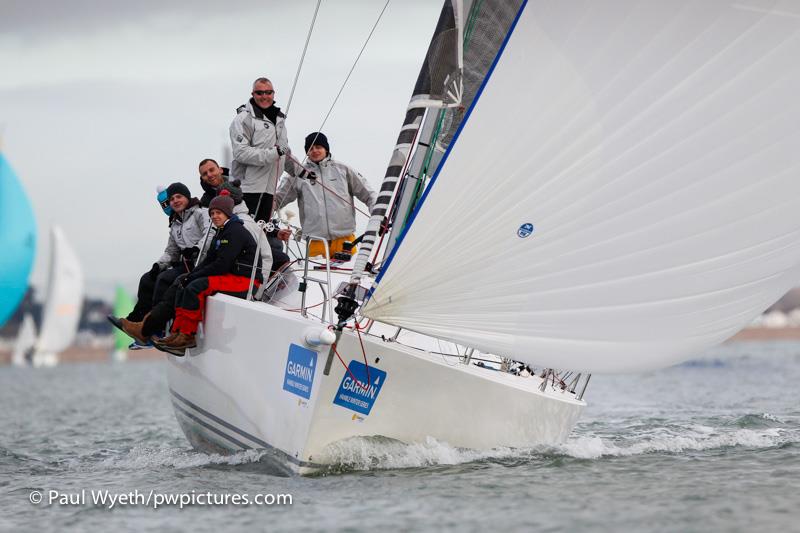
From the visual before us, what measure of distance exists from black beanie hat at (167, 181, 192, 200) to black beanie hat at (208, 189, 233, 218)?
122 cm

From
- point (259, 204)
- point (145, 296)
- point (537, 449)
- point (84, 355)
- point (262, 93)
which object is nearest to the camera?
point (537, 449)

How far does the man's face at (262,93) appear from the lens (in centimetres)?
851

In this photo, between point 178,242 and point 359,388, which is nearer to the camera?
point 359,388

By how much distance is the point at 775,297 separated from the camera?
745 centimetres

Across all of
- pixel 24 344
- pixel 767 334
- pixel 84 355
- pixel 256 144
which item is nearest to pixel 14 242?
pixel 256 144

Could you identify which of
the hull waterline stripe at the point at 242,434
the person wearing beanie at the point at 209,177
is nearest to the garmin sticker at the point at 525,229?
the hull waterline stripe at the point at 242,434

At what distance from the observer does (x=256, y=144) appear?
8.59 meters

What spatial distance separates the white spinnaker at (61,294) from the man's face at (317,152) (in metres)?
42.4

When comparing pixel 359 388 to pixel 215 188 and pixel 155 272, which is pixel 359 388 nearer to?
pixel 215 188

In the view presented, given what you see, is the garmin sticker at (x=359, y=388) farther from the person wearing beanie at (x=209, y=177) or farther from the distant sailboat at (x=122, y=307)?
the distant sailboat at (x=122, y=307)

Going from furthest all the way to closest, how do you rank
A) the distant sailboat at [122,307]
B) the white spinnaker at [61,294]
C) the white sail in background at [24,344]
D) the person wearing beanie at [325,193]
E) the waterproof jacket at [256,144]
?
the white sail in background at [24,344] < the distant sailboat at [122,307] < the white spinnaker at [61,294] < the person wearing beanie at [325,193] < the waterproof jacket at [256,144]

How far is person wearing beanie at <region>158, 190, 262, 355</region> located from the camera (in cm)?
777

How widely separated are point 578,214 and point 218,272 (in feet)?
8.70

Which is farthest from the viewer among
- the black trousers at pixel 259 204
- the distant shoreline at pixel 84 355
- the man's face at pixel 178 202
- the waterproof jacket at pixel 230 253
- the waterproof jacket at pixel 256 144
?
the distant shoreline at pixel 84 355
